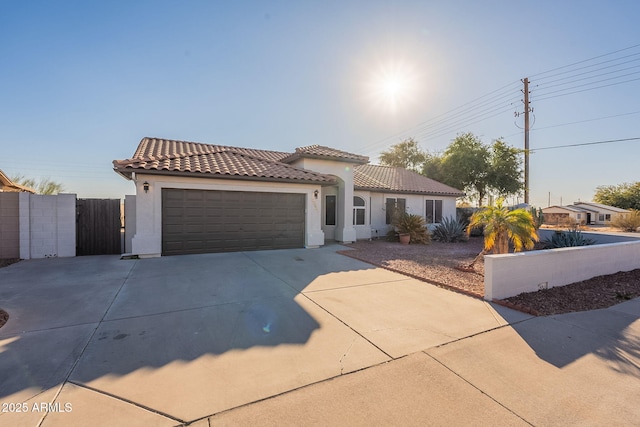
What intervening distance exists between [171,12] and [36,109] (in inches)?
502

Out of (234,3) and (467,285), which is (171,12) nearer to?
(234,3)

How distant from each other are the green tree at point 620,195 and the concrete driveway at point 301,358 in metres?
52.2

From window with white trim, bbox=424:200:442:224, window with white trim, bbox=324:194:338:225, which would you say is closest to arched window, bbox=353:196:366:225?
window with white trim, bbox=324:194:338:225

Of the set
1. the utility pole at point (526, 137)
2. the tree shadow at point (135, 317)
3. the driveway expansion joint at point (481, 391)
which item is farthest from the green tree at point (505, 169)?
the driveway expansion joint at point (481, 391)

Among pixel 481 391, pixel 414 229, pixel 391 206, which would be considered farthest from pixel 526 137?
pixel 481 391

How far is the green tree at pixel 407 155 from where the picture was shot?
40.6 meters

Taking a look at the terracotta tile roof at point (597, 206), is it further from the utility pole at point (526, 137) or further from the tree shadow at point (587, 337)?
the tree shadow at point (587, 337)

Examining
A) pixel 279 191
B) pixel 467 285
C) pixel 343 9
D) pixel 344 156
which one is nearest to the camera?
pixel 467 285

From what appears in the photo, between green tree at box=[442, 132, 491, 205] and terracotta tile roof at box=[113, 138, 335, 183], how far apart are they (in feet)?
60.2

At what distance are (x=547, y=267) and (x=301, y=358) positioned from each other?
6408mm

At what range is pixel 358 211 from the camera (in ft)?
51.4

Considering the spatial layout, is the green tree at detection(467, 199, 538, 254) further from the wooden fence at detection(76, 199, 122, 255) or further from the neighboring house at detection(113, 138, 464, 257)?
the wooden fence at detection(76, 199, 122, 255)

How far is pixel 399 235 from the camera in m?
14.9

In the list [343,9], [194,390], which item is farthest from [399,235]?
[194,390]
